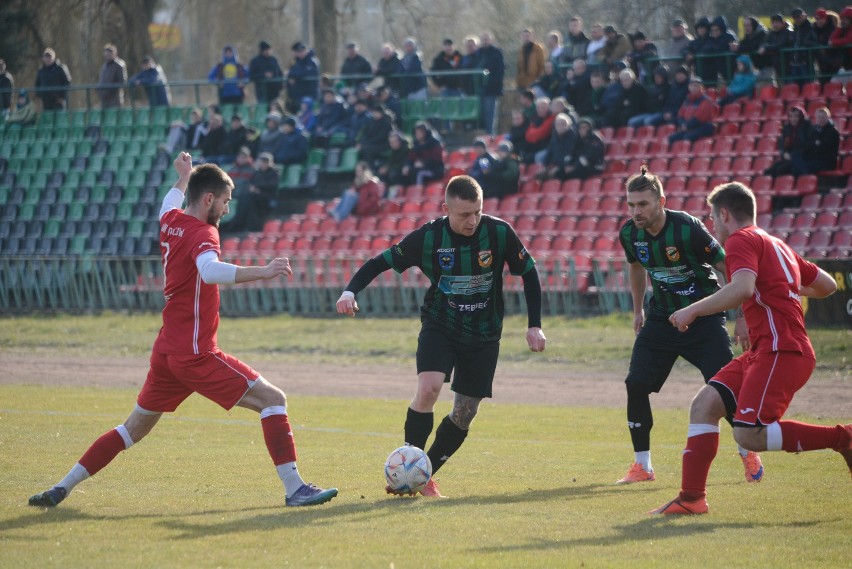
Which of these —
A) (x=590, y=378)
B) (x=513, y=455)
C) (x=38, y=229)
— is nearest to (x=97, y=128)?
(x=38, y=229)

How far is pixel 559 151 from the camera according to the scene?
75.7ft

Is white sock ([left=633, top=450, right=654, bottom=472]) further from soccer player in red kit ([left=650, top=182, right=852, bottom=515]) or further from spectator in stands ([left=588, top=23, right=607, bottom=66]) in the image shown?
spectator in stands ([left=588, top=23, right=607, bottom=66])

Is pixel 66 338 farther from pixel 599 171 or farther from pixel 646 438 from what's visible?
pixel 646 438

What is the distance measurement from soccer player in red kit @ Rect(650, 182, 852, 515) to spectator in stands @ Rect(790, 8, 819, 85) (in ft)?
52.7

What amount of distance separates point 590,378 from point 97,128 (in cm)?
1953

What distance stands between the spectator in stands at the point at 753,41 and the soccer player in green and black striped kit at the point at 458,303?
15.8m

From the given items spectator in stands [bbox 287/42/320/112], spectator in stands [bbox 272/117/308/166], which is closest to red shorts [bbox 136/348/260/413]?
spectator in stands [bbox 272/117/308/166]

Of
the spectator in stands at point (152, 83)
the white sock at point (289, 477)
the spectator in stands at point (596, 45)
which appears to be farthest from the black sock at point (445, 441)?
the spectator in stands at point (152, 83)

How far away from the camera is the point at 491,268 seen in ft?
26.8

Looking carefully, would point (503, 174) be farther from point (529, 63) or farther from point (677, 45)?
point (677, 45)

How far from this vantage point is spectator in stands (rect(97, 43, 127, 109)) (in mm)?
30266

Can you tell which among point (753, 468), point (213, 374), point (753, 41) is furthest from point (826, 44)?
point (213, 374)

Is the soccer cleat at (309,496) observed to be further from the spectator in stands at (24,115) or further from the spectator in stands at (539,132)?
the spectator in stands at (24,115)

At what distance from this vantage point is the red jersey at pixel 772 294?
6945 millimetres
